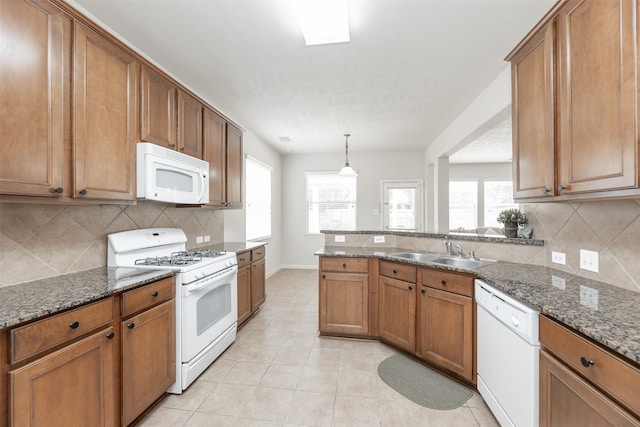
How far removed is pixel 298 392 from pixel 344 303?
39.3 inches

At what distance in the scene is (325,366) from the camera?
7.84 ft

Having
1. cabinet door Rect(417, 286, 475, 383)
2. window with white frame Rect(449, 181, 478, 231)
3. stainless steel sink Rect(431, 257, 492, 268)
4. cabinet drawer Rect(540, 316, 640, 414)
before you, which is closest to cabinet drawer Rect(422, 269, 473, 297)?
cabinet door Rect(417, 286, 475, 383)

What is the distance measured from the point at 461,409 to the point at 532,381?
74 cm

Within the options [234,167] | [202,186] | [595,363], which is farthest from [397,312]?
[234,167]

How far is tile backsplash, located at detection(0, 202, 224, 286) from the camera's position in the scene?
1538 millimetres

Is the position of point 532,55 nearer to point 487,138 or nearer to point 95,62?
point 95,62

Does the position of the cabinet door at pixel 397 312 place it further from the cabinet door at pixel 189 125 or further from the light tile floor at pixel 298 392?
the cabinet door at pixel 189 125

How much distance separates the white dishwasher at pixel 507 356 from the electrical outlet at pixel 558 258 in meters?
0.61

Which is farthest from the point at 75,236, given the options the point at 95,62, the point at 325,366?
the point at 325,366

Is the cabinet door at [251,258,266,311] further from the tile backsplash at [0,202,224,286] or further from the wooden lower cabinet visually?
the tile backsplash at [0,202,224,286]

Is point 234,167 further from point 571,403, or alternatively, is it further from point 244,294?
point 571,403

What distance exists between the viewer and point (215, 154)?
308 centimetres

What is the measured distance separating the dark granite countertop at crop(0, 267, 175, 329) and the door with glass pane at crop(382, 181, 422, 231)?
503cm

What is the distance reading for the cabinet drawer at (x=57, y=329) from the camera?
42.4 inches
